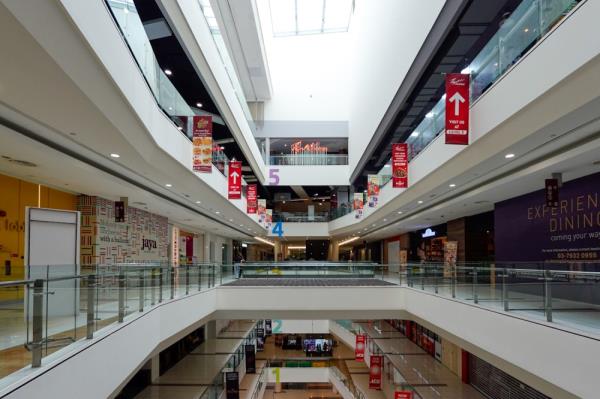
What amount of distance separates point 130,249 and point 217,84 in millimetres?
5537

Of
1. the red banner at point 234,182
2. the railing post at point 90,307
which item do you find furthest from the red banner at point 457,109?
the red banner at point 234,182

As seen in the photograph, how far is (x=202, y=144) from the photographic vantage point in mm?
10469

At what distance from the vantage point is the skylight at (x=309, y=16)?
2919cm

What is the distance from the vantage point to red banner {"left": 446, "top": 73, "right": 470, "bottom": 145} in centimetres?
805

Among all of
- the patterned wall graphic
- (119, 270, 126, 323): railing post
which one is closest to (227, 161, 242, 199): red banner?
the patterned wall graphic

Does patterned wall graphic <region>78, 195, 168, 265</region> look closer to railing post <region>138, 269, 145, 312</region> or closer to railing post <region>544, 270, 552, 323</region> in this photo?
railing post <region>138, 269, 145, 312</region>

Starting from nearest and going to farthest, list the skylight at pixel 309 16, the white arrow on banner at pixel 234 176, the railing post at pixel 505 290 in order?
the railing post at pixel 505 290, the white arrow on banner at pixel 234 176, the skylight at pixel 309 16

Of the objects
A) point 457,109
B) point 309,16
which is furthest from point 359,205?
point 457,109

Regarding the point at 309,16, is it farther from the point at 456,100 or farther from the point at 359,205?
the point at 456,100

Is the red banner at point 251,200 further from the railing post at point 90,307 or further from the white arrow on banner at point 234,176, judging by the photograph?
the railing post at point 90,307

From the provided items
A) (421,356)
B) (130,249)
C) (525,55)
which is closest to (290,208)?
(421,356)

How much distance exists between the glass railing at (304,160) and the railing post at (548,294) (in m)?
27.4

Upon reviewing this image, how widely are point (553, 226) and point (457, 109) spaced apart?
159 inches

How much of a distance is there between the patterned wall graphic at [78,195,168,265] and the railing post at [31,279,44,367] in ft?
29.3
